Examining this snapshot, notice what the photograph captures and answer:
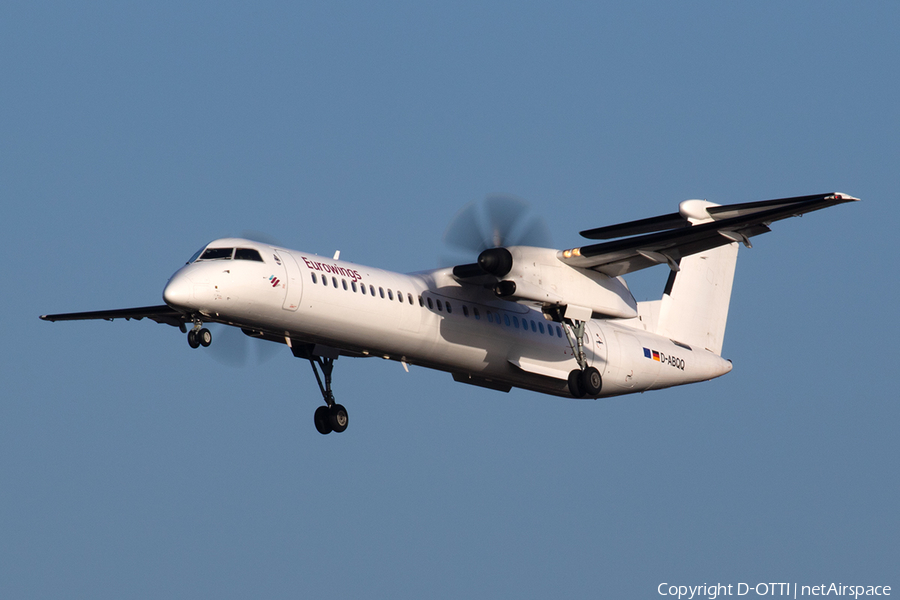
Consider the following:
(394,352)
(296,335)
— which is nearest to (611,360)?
(394,352)

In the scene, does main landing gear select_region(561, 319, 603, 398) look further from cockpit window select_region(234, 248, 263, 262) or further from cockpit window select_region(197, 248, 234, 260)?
cockpit window select_region(197, 248, 234, 260)

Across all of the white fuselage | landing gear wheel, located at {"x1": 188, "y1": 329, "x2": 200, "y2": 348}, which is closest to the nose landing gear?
landing gear wheel, located at {"x1": 188, "y1": 329, "x2": 200, "y2": 348}

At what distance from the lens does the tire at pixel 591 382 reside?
2277 cm

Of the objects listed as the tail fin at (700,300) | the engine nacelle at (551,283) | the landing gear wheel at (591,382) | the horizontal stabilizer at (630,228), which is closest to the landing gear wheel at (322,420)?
the engine nacelle at (551,283)

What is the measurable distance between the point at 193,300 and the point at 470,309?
5908 mm

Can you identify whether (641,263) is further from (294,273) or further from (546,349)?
(294,273)

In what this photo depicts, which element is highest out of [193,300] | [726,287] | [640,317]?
[726,287]

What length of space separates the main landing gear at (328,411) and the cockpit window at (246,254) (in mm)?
4205

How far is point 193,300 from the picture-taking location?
18250mm

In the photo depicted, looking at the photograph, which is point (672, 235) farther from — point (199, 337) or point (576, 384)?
point (199, 337)

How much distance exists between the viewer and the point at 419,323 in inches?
827

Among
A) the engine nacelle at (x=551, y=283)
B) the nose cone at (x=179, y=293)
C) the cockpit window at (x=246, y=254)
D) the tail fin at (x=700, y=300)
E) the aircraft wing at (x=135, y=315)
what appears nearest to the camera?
the nose cone at (x=179, y=293)

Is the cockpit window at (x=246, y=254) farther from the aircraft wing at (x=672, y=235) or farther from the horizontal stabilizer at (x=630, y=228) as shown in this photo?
the horizontal stabilizer at (x=630, y=228)

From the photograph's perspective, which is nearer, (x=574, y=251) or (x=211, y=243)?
(x=211, y=243)
